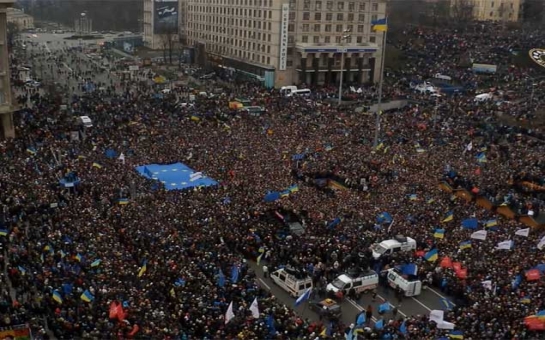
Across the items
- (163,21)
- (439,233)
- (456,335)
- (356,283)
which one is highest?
(163,21)

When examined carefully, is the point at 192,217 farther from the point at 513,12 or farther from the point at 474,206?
the point at 513,12

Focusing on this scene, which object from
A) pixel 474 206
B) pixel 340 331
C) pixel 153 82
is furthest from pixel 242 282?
pixel 153 82

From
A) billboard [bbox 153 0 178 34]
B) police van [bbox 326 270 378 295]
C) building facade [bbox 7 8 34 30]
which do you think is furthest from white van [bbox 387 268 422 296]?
building facade [bbox 7 8 34 30]

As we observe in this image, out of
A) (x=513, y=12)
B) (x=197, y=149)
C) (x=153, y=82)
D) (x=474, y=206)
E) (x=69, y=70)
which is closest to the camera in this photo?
(x=474, y=206)

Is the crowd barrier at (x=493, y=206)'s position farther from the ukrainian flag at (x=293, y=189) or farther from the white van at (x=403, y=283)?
the white van at (x=403, y=283)

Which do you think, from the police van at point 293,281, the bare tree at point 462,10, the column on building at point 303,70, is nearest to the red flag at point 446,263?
the police van at point 293,281

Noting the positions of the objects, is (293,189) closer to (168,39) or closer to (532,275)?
(532,275)

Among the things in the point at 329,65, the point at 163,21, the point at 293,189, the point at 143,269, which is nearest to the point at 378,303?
the point at 143,269

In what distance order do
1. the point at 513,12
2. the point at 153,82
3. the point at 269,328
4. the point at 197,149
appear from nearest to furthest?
the point at 269,328 → the point at 197,149 → the point at 153,82 → the point at 513,12
